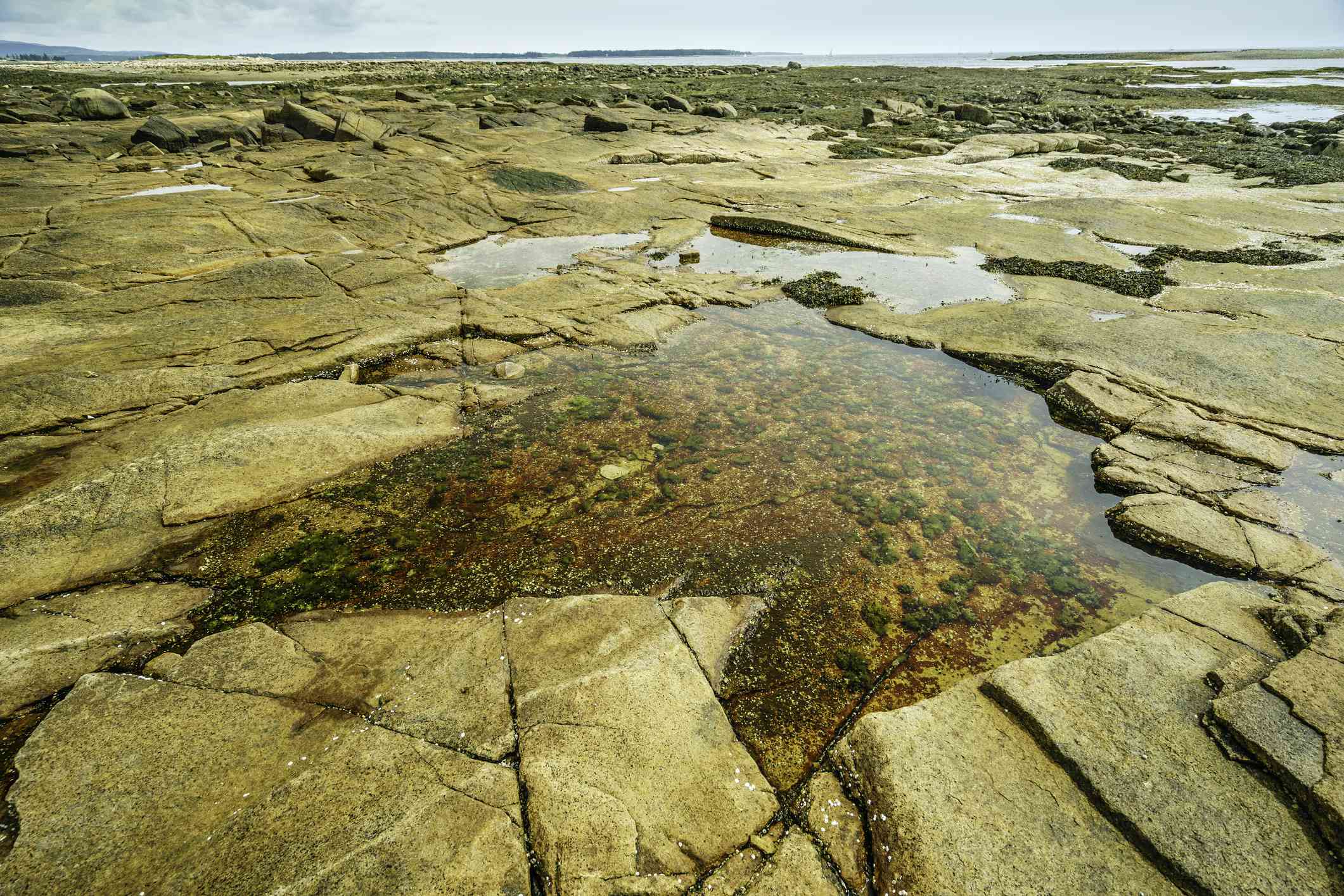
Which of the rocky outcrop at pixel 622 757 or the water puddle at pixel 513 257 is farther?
the water puddle at pixel 513 257

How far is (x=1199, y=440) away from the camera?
530cm

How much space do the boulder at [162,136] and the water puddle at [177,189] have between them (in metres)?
5.85

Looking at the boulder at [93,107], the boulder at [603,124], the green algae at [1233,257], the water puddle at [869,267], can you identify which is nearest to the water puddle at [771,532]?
the water puddle at [869,267]

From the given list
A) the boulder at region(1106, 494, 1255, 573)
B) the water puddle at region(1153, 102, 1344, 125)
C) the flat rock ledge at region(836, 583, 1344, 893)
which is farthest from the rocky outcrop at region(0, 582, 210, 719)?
the water puddle at region(1153, 102, 1344, 125)

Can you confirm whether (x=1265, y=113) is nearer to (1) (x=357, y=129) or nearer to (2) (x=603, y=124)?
(2) (x=603, y=124)

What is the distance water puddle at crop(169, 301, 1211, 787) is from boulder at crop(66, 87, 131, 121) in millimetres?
24889

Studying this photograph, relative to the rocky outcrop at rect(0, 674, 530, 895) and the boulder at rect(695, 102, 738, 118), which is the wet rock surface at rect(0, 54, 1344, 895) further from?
the boulder at rect(695, 102, 738, 118)

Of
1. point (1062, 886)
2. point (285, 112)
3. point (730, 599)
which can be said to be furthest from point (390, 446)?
point (285, 112)

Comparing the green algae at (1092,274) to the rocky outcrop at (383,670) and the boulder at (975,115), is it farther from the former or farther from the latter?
the boulder at (975,115)

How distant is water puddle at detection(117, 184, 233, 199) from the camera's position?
11188mm

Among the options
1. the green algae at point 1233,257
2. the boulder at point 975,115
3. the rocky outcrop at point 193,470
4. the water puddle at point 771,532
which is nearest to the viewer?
the water puddle at point 771,532

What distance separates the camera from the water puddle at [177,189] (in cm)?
1119

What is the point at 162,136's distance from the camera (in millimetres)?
16000

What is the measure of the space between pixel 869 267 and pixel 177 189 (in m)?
13.7
